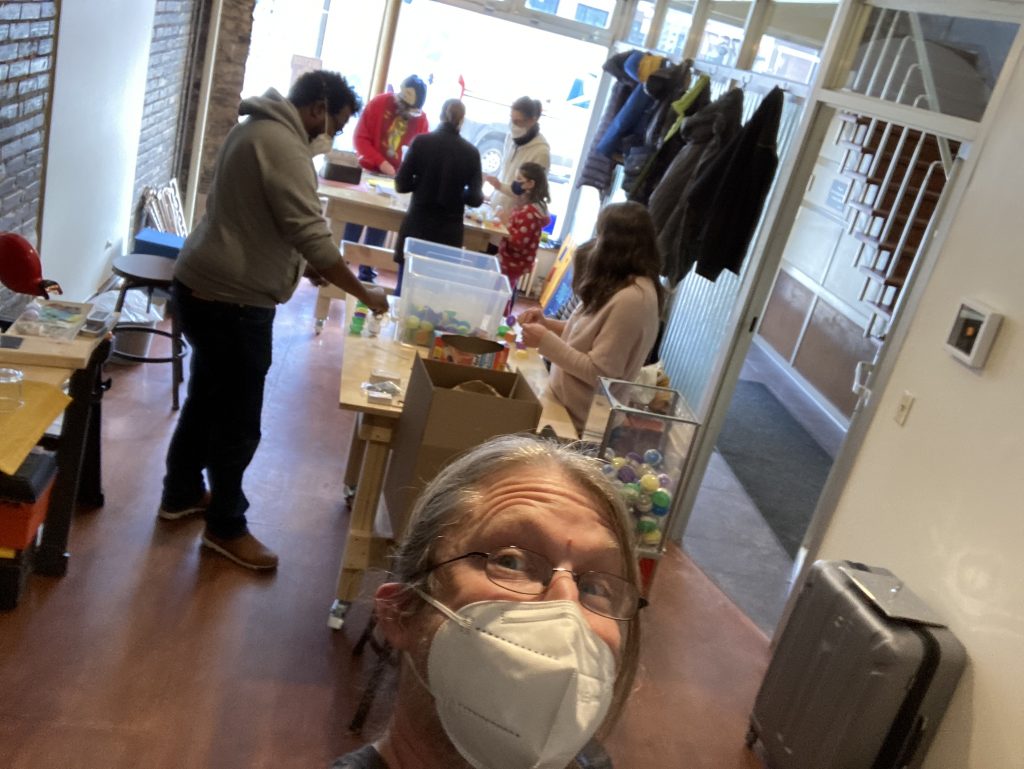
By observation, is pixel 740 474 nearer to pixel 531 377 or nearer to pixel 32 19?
pixel 531 377

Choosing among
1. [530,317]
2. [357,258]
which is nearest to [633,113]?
[357,258]

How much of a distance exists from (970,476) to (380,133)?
5054 mm

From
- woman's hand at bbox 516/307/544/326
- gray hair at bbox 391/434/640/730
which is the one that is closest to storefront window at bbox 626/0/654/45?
woman's hand at bbox 516/307/544/326

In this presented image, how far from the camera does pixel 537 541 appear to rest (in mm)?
1171

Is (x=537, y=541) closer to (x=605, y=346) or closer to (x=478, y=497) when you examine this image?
(x=478, y=497)

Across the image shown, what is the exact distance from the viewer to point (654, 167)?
477 cm

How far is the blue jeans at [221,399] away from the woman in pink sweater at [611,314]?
0.97 m

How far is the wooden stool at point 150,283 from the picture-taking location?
13.7 ft

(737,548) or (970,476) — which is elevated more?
(970,476)

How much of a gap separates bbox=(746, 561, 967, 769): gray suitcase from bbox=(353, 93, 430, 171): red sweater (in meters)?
4.78

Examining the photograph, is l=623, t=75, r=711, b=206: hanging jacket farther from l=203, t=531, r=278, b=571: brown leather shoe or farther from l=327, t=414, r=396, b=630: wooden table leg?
l=203, t=531, r=278, b=571: brown leather shoe

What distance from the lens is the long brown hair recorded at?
3.26 m

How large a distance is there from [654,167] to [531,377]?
1.75 metres

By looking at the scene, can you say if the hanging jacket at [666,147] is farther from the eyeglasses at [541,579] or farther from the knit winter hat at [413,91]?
the eyeglasses at [541,579]
